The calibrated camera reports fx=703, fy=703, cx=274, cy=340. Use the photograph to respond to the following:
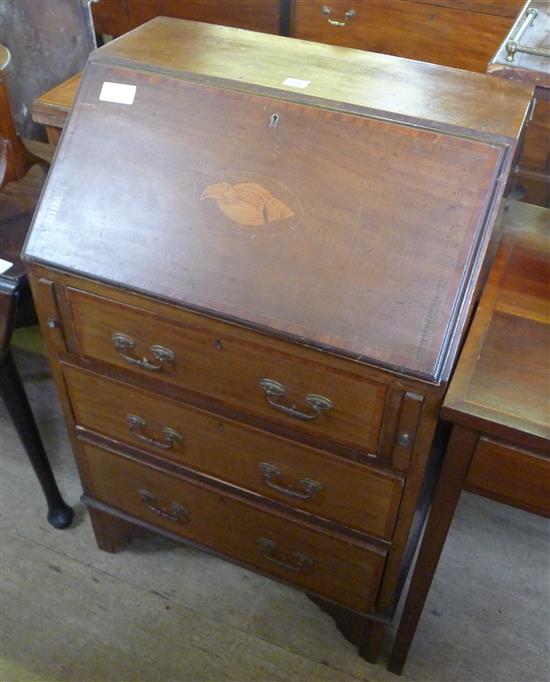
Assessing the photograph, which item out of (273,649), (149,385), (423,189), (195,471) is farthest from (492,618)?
(423,189)

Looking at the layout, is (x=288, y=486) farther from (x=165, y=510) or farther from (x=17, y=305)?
(x=17, y=305)

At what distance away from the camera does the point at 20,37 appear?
1.48 meters

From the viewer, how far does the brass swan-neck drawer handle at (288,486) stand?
1.12m

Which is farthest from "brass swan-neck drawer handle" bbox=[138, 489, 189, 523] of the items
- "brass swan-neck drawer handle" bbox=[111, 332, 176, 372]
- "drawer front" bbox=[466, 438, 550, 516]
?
"drawer front" bbox=[466, 438, 550, 516]

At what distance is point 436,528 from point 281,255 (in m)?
0.49

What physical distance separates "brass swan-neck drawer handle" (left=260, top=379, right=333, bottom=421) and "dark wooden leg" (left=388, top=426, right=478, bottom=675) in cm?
18

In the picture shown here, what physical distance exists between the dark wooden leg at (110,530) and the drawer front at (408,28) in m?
1.27

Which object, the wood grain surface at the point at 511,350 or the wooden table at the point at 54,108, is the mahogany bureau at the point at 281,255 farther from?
the wooden table at the point at 54,108

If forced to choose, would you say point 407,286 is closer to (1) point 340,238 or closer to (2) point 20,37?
(1) point 340,238

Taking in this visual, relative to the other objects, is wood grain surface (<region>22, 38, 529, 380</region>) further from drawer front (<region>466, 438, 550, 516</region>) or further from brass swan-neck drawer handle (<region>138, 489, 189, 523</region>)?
brass swan-neck drawer handle (<region>138, 489, 189, 523</region>)

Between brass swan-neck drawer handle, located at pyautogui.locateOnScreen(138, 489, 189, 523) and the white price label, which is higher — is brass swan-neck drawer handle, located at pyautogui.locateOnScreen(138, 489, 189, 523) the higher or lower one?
the lower one

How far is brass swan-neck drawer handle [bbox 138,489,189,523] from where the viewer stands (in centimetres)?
134

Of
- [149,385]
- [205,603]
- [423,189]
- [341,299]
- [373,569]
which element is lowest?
[205,603]

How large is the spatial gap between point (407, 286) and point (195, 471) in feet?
1.86
